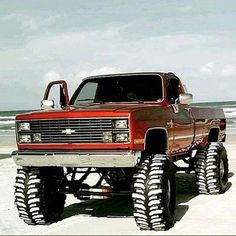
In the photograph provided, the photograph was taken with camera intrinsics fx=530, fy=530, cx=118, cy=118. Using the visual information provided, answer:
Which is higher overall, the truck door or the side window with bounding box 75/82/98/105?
the side window with bounding box 75/82/98/105

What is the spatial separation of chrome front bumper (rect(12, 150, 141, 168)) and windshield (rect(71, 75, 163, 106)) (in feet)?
5.66

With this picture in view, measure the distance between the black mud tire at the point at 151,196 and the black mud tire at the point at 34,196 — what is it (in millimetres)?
1509

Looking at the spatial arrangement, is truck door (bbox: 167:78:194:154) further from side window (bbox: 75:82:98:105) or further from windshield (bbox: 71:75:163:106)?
side window (bbox: 75:82:98:105)

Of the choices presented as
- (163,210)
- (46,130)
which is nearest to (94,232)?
(163,210)

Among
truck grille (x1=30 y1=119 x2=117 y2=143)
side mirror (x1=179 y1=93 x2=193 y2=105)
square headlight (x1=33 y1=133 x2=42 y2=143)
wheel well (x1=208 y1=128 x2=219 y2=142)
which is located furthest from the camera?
wheel well (x1=208 y1=128 x2=219 y2=142)

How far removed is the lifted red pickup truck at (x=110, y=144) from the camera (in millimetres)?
6773

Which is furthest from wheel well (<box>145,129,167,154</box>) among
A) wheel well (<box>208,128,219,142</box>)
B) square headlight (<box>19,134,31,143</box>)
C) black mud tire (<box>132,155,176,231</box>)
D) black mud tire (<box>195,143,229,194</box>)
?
wheel well (<box>208,128,219,142</box>)

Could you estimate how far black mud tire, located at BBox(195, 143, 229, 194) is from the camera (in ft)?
31.8

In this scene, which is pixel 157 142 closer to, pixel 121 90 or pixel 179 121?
pixel 179 121

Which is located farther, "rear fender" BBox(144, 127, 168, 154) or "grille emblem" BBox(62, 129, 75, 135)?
"rear fender" BBox(144, 127, 168, 154)

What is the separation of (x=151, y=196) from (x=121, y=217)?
1401 millimetres

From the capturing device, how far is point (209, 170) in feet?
31.8

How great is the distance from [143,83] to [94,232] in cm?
276

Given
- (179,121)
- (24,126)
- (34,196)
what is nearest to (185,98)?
(179,121)
